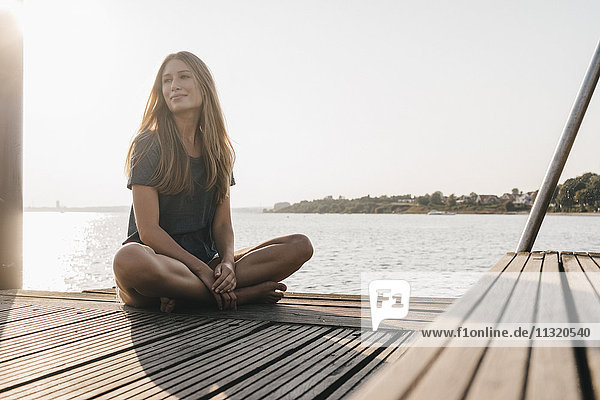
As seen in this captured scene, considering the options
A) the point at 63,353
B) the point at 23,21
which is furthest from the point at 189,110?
the point at 23,21

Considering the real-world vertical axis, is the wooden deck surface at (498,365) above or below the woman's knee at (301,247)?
below

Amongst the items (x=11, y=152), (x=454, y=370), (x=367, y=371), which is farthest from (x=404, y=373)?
(x=11, y=152)

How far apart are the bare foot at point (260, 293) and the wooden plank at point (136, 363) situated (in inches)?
17.8

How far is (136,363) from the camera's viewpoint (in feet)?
5.16

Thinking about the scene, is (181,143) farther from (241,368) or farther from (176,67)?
(241,368)

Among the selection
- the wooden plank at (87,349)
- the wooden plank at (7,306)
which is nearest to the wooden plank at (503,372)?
the wooden plank at (87,349)

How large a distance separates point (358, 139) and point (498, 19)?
20.6 meters

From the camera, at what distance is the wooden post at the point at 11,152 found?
3475 mm

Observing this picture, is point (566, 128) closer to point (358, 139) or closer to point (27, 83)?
point (27, 83)

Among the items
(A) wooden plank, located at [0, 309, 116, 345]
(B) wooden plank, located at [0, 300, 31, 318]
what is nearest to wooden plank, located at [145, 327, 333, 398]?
(A) wooden plank, located at [0, 309, 116, 345]

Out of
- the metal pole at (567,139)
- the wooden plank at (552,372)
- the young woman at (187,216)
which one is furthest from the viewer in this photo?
the metal pole at (567,139)

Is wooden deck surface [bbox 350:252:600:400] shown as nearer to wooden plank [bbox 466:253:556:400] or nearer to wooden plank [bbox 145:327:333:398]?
wooden plank [bbox 466:253:556:400]

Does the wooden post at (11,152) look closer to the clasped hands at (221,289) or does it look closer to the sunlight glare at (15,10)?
the sunlight glare at (15,10)

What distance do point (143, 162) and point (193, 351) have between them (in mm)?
1097
